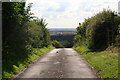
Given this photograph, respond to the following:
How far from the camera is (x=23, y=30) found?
Result: 22312 mm

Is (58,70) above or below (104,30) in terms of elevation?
below

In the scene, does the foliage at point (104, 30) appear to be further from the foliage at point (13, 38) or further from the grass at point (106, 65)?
the foliage at point (13, 38)

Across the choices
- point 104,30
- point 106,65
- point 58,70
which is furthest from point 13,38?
point 104,30

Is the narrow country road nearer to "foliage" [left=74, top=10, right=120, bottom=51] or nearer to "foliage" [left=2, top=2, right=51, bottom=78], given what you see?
"foliage" [left=2, top=2, right=51, bottom=78]

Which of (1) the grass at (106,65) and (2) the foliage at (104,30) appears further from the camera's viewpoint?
(2) the foliage at (104,30)

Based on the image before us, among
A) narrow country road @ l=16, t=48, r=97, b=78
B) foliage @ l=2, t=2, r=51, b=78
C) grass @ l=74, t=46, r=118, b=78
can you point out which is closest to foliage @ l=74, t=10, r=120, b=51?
grass @ l=74, t=46, r=118, b=78

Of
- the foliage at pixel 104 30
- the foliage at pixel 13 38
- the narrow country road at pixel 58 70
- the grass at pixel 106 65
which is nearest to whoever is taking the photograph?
the grass at pixel 106 65

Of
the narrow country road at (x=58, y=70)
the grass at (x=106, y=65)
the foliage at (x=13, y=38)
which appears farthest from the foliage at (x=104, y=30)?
the foliage at (x=13, y=38)

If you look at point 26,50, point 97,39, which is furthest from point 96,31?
point 26,50

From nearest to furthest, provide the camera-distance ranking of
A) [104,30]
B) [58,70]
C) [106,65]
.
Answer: [58,70]
[106,65]
[104,30]

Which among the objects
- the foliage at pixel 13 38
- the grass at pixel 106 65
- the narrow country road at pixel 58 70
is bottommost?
the narrow country road at pixel 58 70

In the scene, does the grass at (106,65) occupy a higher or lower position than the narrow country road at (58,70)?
higher

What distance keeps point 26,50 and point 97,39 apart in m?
15.5

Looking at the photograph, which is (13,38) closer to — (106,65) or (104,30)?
(106,65)
